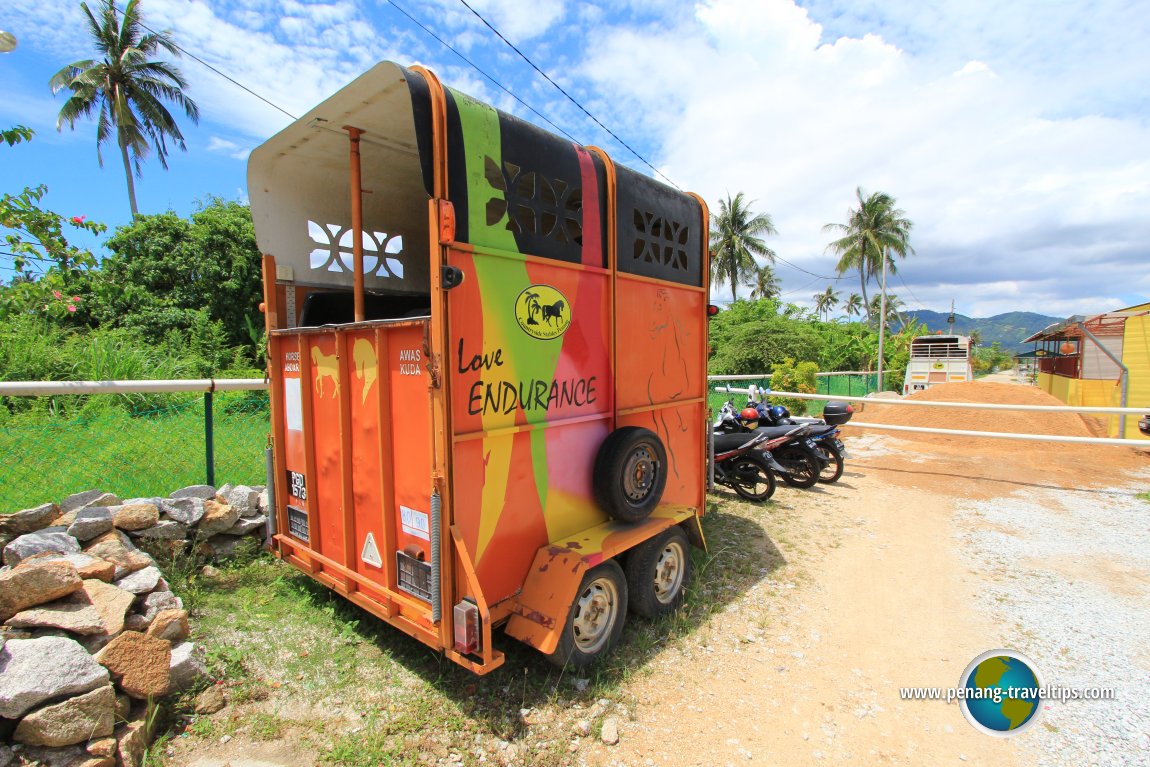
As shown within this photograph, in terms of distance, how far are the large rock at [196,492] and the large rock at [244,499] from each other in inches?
3.9

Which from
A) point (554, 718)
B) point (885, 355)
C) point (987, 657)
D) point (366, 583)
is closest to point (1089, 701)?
point (987, 657)

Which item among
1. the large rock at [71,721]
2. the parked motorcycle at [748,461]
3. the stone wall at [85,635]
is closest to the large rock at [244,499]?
the stone wall at [85,635]

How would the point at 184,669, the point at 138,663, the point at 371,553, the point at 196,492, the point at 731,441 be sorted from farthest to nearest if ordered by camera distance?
the point at 731,441, the point at 196,492, the point at 371,553, the point at 184,669, the point at 138,663

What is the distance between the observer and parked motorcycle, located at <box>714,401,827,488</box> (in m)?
6.91

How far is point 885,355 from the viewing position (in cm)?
3734

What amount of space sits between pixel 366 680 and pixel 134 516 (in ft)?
6.57

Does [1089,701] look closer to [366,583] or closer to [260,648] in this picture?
[366,583]

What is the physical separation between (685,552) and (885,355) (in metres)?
39.4

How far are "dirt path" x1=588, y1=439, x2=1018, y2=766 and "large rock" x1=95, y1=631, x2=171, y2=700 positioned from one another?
207cm

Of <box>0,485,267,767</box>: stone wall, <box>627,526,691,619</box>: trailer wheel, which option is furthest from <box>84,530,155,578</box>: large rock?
<box>627,526,691,619</box>: trailer wheel

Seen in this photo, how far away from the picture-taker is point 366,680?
9.93ft

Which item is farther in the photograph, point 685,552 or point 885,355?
point 885,355

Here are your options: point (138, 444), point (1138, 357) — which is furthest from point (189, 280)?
point (1138, 357)

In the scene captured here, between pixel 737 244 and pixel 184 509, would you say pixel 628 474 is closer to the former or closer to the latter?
pixel 184 509
